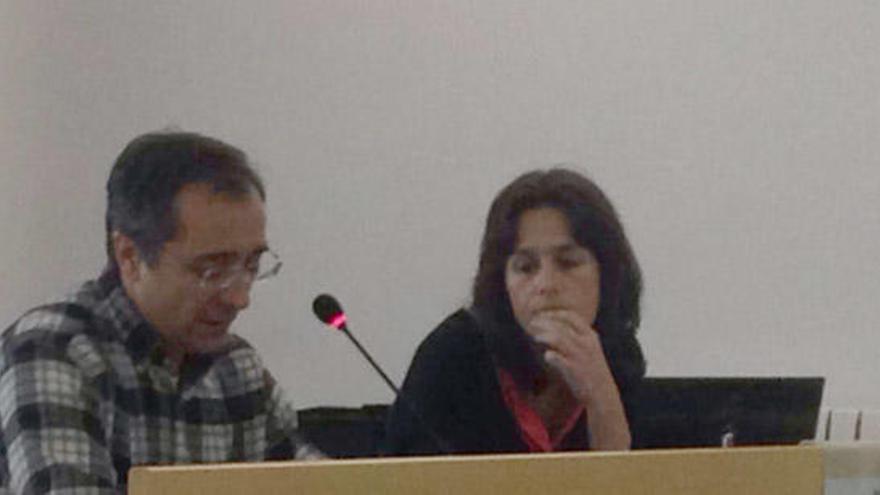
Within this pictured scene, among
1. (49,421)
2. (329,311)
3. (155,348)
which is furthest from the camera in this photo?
(329,311)

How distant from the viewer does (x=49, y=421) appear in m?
1.61

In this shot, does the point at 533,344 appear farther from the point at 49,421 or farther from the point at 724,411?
the point at 49,421

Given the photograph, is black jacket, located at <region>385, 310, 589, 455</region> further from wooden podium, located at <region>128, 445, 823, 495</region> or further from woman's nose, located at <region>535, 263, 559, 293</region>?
wooden podium, located at <region>128, 445, 823, 495</region>

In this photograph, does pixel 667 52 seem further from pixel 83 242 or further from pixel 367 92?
pixel 83 242

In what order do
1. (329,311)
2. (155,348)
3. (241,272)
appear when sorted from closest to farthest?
(155,348) → (241,272) → (329,311)

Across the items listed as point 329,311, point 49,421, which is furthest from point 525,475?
point 329,311

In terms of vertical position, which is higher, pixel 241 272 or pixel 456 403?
pixel 241 272

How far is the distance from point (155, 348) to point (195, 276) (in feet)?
0.35

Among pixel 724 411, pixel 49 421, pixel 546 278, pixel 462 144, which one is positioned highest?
pixel 462 144

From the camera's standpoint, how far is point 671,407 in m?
2.10

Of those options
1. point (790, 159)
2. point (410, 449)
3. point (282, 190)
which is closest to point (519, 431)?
point (410, 449)

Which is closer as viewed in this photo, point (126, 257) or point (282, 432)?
point (126, 257)

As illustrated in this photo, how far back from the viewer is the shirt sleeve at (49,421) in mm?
1564

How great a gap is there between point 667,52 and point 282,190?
0.69 m
